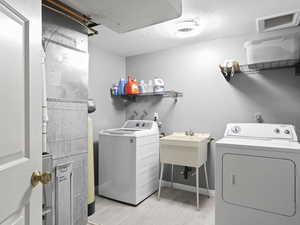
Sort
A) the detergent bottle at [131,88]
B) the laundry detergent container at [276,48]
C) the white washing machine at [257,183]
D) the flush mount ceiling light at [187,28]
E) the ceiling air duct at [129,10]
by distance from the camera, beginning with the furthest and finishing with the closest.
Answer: the detergent bottle at [131,88], the flush mount ceiling light at [187,28], the laundry detergent container at [276,48], the white washing machine at [257,183], the ceiling air duct at [129,10]

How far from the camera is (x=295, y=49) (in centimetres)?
202

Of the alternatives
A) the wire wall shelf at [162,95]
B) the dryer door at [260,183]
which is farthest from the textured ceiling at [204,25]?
the dryer door at [260,183]

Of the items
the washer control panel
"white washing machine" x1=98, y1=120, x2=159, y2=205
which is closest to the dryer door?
"white washing machine" x1=98, y1=120, x2=159, y2=205

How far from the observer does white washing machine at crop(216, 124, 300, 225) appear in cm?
159

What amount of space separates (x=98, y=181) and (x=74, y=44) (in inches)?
78.5

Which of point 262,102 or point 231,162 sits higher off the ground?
point 262,102

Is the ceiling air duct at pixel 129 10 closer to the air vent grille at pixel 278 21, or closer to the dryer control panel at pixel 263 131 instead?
the air vent grille at pixel 278 21

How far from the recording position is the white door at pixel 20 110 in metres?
0.64

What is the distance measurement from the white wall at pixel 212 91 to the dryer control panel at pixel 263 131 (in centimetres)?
A: 30

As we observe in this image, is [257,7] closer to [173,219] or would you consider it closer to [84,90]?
[84,90]

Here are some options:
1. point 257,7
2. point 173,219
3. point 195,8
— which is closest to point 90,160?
point 173,219

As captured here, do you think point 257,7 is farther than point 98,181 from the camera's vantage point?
No

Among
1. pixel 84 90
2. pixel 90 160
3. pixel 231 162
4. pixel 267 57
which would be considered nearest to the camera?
pixel 231 162

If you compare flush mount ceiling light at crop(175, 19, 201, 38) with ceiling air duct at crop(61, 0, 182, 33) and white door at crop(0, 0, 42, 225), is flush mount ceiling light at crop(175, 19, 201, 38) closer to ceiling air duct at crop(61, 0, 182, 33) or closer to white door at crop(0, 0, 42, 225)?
ceiling air duct at crop(61, 0, 182, 33)
